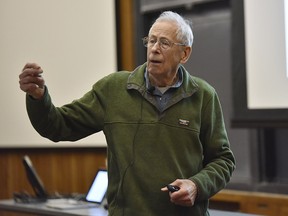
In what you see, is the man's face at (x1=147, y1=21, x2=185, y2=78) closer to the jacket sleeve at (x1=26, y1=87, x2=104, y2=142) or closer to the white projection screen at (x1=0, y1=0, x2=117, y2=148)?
the jacket sleeve at (x1=26, y1=87, x2=104, y2=142)

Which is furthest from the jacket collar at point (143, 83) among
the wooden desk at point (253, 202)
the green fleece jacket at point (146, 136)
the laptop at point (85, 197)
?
the wooden desk at point (253, 202)

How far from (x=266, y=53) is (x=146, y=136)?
5.07 ft

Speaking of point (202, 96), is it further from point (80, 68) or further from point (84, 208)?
point (80, 68)

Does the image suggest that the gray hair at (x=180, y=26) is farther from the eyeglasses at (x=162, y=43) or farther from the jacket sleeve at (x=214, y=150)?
the jacket sleeve at (x=214, y=150)

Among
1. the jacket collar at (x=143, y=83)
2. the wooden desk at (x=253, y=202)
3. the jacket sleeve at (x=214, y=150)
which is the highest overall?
the jacket collar at (x=143, y=83)

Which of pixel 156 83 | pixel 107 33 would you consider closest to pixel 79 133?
pixel 156 83

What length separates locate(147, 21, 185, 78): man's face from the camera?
2.06 metres

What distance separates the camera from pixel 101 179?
3.71 metres

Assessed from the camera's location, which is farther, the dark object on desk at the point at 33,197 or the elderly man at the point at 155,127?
the dark object on desk at the point at 33,197

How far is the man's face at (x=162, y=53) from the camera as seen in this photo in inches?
81.1

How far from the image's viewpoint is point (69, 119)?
6.80 feet

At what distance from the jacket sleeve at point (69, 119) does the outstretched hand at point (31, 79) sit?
6 cm

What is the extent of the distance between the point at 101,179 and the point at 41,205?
392 mm

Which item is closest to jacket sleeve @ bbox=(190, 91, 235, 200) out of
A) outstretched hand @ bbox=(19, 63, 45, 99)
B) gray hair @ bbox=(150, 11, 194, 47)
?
gray hair @ bbox=(150, 11, 194, 47)
